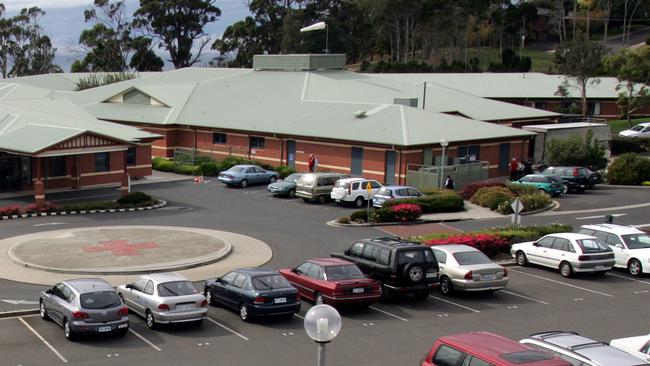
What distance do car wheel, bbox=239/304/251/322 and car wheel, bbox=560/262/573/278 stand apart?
498 inches

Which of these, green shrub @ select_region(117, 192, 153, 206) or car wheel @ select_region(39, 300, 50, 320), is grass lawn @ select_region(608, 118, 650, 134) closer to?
green shrub @ select_region(117, 192, 153, 206)

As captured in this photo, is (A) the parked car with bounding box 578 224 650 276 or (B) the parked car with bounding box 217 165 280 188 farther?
(B) the parked car with bounding box 217 165 280 188

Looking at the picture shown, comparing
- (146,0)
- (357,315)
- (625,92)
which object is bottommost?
(357,315)

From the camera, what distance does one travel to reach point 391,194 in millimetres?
44750

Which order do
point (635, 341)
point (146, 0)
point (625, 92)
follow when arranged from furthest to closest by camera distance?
1. point (146, 0)
2. point (625, 92)
3. point (635, 341)

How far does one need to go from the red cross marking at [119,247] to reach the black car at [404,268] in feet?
34.0

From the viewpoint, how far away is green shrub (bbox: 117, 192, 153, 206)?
4447 cm

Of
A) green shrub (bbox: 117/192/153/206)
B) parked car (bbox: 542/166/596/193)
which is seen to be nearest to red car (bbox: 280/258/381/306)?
green shrub (bbox: 117/192/153/206)

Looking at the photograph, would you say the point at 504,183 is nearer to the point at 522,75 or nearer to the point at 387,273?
the point at 387,273

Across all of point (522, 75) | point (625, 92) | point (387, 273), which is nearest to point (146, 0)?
point (522, 75)

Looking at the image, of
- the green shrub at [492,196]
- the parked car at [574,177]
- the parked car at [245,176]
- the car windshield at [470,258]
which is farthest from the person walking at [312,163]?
the car windshield at [470,258]

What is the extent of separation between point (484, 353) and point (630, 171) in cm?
4427

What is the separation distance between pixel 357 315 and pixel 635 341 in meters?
8.28

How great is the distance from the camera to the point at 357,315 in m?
24.8
